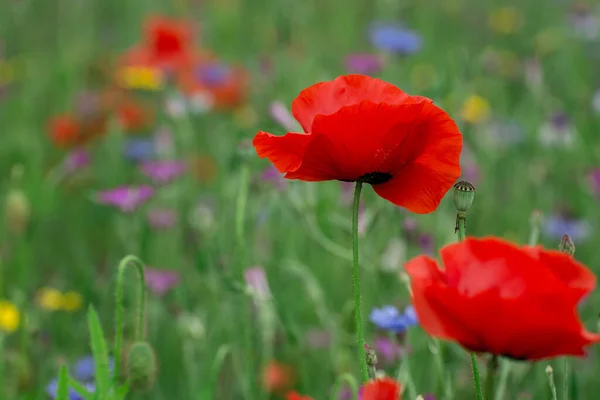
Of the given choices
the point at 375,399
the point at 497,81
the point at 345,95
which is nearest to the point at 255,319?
the point at 345,95

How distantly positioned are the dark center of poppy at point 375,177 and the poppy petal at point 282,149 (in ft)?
0.16

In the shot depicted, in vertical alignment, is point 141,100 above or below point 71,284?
above

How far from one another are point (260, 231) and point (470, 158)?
0.57m

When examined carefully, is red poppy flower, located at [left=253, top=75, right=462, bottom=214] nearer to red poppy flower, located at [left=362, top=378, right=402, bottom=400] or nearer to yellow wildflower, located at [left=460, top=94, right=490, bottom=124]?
red poppy flower, located at [left=362, top=378, right=402, bottom=400]

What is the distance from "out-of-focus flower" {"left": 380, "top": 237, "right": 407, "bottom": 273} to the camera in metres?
1.24

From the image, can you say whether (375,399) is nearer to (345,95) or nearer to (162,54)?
(345,95)

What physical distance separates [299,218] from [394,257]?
0.21 m

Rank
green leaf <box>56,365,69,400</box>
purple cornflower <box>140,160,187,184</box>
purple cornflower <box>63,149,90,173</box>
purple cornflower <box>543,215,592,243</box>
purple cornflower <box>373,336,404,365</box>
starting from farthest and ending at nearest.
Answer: purple cornflower <box>63,149,90,173</box>
purple cornflower <box>543,215,592,243</box>
purple cornflower <box>140,160,187,184</box>
purple cornflower <box>373,336,404,365</box>
green leaf <box>56,365,69,400</box>

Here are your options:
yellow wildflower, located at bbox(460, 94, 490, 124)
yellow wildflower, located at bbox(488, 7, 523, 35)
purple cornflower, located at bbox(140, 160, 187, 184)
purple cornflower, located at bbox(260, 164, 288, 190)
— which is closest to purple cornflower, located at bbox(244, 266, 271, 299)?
purple cornflower, located at bbox(260, 164, 288, 190)

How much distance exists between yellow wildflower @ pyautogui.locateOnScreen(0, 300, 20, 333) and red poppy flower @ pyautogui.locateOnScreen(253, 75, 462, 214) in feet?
2.57

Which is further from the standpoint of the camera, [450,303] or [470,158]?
[470,158]

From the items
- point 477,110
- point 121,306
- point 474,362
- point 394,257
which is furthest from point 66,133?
point 474,362

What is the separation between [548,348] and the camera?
49 centimetres

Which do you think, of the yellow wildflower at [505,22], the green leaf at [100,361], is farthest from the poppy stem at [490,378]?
the yellow wildflower at [505,22]
